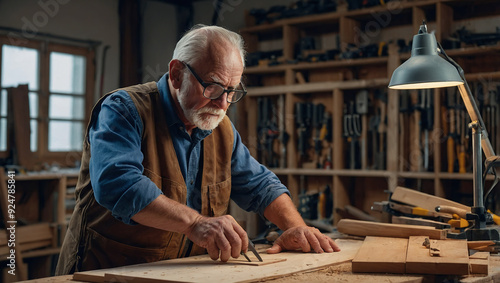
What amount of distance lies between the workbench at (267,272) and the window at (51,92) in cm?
440

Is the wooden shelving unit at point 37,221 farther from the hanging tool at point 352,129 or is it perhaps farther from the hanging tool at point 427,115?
the hanging tool at point 427,115

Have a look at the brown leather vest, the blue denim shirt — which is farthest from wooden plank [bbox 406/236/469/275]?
the brown leather vest

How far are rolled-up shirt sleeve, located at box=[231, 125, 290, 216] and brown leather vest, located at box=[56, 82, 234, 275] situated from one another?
196 millimetres

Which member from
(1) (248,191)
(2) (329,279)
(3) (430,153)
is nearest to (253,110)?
(3) (430,153)

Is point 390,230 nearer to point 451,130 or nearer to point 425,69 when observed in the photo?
point 425,69

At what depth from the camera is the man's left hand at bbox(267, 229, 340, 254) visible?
74.9 inches

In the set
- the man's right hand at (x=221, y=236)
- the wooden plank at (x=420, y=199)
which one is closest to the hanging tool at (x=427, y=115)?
the wooden plank at (x=420, y=199)

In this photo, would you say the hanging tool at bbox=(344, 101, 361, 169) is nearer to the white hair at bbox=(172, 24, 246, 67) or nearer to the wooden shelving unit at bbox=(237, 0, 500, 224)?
the wooden shelving unit at bbox=(237, 0, 500, 224)

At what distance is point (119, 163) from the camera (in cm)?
169

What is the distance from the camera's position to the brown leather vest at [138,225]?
1.96 meters

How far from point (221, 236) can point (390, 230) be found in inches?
29.4

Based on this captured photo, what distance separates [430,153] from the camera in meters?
4.99

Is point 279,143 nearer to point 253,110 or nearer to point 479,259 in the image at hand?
point 253,110

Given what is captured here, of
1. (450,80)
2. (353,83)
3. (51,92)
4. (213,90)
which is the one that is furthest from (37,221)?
(450,80)
